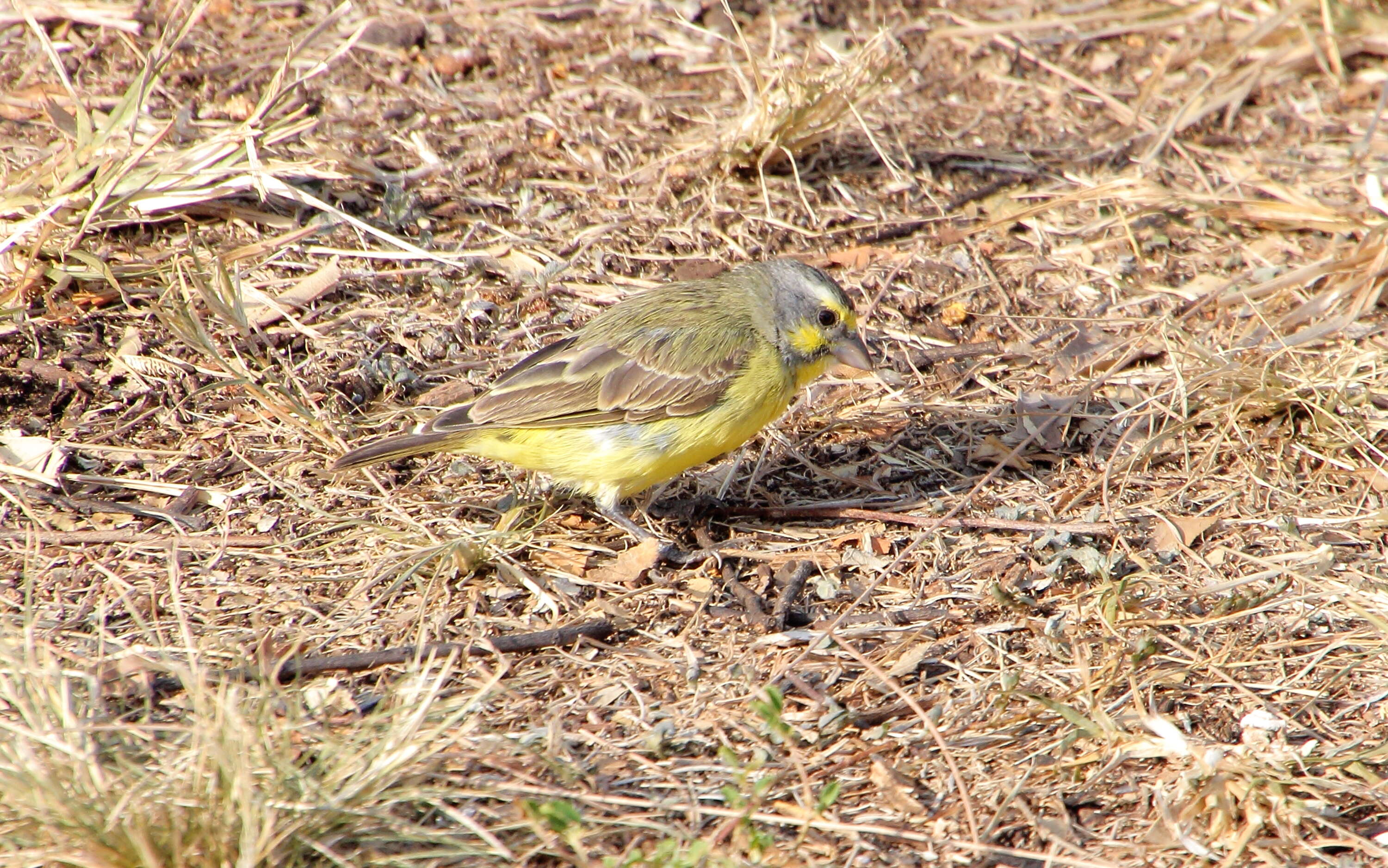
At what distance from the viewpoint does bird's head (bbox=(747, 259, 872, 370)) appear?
19.0 ft

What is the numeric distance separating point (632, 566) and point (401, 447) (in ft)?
3.52

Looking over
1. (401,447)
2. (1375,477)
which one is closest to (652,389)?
(401,447)

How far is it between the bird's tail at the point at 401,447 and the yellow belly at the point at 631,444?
93 mm

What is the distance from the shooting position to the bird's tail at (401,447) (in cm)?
525

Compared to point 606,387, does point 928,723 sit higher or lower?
lower

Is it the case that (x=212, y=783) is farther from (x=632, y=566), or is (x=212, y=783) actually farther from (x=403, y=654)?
(x=632, y=566)

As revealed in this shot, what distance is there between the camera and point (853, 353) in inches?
232

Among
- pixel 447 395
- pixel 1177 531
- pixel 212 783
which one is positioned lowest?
pixel 1177 531

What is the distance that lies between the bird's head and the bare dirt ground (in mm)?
486

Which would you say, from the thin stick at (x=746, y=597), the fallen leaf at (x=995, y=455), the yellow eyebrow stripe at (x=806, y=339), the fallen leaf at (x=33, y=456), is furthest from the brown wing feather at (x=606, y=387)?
the fallen leaf at (x=33, y=456)

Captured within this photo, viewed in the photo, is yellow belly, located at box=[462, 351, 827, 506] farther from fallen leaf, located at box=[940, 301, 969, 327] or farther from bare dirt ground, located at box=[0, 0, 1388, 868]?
fallen leaf, located at box=[940, 301, 969, 327]

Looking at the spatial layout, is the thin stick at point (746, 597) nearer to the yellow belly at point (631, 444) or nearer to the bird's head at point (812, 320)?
the yellow belly at point (631, 444)

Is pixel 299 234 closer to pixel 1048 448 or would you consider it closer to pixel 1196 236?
pixel 1048 448

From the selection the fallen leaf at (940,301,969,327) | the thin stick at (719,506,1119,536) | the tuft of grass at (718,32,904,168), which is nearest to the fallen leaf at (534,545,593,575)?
the thin stick at (719,506,1119,536)
